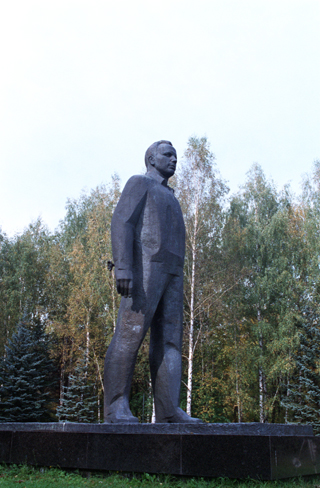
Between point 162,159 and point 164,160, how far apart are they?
3 centimetres

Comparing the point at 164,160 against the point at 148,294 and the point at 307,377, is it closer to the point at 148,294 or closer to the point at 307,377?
the point at 148,294

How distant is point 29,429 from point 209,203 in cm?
1626

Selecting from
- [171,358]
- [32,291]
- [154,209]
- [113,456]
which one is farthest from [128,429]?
[32,291]

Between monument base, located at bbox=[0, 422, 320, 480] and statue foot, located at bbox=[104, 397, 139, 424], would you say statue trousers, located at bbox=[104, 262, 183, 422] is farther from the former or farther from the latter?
monument base, located at bbox=[0, 422, 320, 480]

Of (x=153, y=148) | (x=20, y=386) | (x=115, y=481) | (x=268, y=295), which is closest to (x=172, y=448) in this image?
(x=115, y=481)

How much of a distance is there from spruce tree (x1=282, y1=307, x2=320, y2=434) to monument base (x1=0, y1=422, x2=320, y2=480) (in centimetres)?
1382

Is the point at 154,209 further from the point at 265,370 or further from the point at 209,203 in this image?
the point at 265,370

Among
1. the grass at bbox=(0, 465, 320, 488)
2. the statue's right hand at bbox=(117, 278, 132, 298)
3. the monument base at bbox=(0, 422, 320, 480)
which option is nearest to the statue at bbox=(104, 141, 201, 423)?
the statue's right hand at bbox=(117, 278, 132, 298)

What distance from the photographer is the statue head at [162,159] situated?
6262mm

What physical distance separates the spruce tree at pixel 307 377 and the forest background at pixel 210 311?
53mm

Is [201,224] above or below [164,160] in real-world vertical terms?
above

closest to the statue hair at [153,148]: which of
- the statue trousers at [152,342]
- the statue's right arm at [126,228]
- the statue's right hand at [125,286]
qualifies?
the statue's right arm at [126,228]

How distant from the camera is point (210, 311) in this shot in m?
21.1

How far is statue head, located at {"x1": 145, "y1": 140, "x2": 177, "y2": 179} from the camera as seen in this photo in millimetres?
6262
